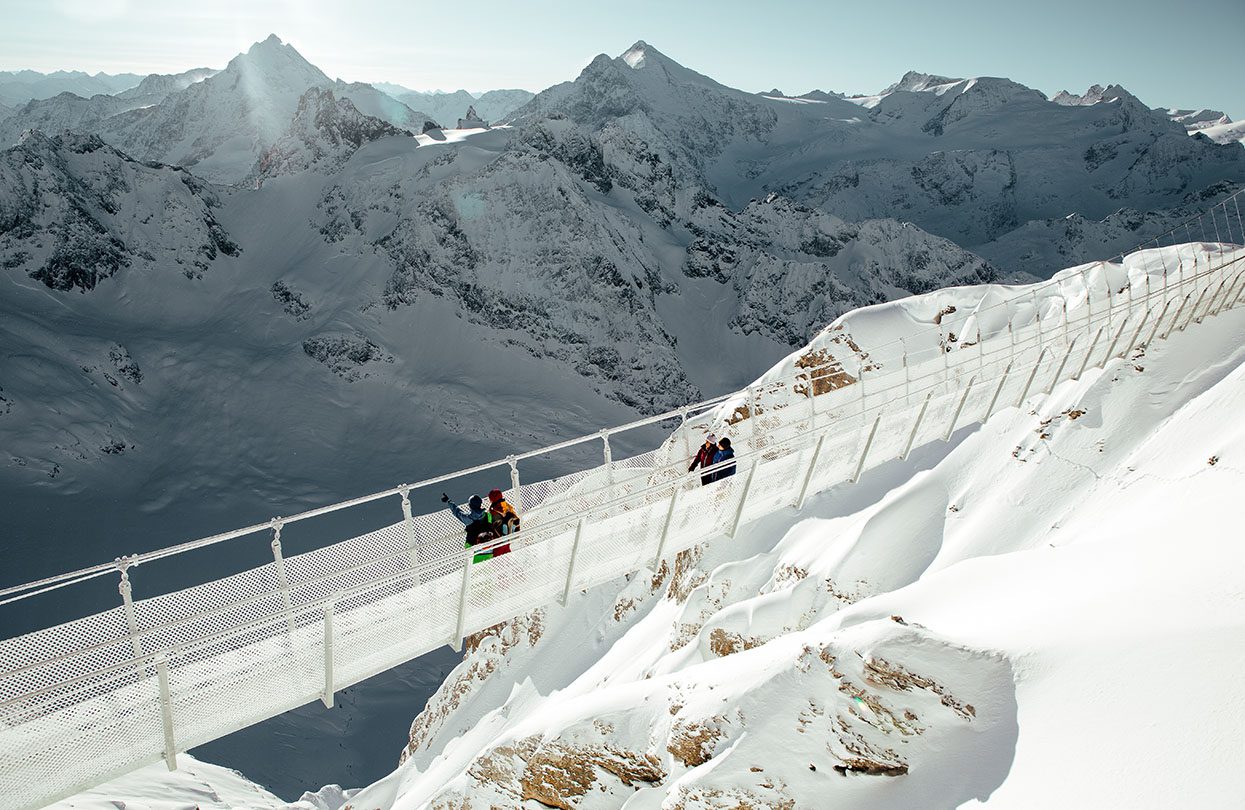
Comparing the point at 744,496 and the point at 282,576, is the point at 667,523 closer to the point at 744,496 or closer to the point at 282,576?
the point at 744,496

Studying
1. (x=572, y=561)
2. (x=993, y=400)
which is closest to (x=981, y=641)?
(x=572, y=561)

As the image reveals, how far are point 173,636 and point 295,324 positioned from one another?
343 feet

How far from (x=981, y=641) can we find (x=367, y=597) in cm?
798

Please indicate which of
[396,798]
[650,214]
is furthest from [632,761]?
[650,214]

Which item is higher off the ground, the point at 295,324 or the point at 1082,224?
the point at 1082,224

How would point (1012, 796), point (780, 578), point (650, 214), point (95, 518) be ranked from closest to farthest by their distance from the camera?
1. point (1012, 796)
2. point (780, 578)
3. point (95, 518)
4. point (650, 214)

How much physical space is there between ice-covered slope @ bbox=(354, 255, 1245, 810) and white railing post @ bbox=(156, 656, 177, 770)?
17.9 feet

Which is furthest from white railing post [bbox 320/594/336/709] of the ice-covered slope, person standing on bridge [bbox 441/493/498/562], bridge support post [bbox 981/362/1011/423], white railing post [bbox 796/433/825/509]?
bridge support post [bbox 981/362/1011/423]

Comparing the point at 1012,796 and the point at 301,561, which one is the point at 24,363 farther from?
the point at 1012,796

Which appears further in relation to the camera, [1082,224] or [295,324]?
[1082,224]

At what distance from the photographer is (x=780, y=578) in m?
18.1

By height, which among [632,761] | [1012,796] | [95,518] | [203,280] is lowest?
[95,518]

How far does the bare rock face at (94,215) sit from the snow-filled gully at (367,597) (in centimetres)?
11169

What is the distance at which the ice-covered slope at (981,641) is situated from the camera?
7527mm
